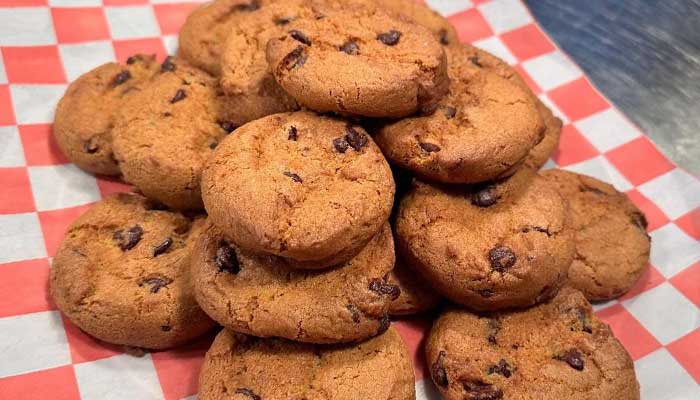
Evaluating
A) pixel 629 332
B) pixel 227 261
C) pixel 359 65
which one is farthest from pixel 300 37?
pixel 629 332

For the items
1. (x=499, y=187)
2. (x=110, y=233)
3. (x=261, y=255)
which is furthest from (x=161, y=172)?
(x=499, y=187)

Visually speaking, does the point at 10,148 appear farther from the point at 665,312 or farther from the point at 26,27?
the point at 665,312

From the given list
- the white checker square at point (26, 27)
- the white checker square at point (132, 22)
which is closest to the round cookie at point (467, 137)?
the white checker square at point (132, 22)

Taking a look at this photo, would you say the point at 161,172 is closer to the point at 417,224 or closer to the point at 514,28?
the point at 417,224

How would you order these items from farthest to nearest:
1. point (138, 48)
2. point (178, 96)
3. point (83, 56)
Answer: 1. point (138, 48)
2. point (83, 56)
3. point (178, 96)

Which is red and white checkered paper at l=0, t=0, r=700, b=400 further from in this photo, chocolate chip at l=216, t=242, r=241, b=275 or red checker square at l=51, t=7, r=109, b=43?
chocolate chip at l=216, t=242, r=241, b=275

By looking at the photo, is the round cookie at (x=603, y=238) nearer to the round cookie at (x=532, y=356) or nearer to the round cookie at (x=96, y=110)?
the round cookie at (x=532, y=356)
